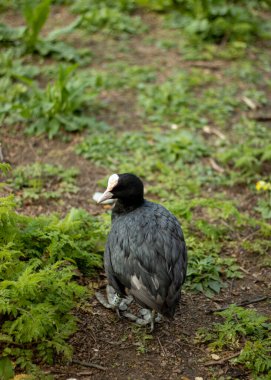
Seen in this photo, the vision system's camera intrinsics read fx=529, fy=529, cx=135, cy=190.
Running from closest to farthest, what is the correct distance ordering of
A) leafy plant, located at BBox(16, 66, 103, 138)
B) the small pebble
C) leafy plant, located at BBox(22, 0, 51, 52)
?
the small pebble < leafy plant, located at BBox(16, 66, 103, 138) < leafy plant, located at BBox(22, 0, 51, 52)

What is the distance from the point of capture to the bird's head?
5242 mm

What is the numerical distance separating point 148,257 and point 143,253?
0.06 metres

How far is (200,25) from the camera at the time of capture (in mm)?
11078

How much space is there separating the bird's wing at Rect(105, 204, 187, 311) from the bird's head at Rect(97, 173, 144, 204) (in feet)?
0.68

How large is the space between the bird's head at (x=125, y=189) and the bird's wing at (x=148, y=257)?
8.2 inches

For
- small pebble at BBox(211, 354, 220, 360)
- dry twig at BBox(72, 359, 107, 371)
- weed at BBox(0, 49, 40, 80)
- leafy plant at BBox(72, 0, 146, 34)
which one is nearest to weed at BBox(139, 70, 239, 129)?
weed at BBox(0, 49, 40, 80)

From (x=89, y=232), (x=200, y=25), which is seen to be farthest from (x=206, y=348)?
(x=200, y=25)

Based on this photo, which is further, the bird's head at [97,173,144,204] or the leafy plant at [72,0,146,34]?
the leafy plant at [72,0,146,34]

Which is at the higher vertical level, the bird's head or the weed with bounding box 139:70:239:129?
the bird's head

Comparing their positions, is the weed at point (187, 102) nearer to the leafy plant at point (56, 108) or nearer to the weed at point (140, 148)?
the weed at point (140, 148)

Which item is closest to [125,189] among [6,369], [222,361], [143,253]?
[143,253]

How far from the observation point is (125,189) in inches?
206

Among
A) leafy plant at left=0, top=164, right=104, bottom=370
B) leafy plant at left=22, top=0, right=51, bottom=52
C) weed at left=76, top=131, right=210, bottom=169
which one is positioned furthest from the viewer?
leafy plant at left=22, top=0, right=51, bottom=52

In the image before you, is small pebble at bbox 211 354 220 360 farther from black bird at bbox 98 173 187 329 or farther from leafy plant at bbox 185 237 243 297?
leafy plant at bbox 185 237 243 297
